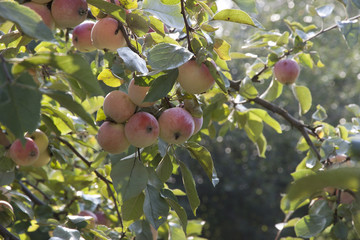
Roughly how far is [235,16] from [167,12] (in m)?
0.13

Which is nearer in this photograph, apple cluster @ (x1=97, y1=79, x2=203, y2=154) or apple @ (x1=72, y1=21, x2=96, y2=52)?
apple cluster @ (x1=97, y1=79, x2=203, y2=154)

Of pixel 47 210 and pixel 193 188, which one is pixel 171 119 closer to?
pixel 193 188

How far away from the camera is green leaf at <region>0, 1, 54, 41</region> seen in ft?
1.84

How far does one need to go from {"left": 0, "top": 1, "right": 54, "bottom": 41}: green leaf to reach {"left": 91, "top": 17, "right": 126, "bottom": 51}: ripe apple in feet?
0.82

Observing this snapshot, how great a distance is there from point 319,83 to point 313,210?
14.3 feet

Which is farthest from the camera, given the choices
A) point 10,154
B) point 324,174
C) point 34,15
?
point 10,154

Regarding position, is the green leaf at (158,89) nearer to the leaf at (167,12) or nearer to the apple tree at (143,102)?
the apple tree at (143,102)

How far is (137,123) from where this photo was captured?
74 centimetres

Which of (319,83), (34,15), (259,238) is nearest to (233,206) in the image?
(259,238)

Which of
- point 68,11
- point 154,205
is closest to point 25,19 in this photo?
point 68,11

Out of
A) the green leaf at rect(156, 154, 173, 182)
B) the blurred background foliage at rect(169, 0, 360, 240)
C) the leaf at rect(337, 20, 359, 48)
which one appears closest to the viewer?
the green leaf at rect(156, 154, 173, 182)

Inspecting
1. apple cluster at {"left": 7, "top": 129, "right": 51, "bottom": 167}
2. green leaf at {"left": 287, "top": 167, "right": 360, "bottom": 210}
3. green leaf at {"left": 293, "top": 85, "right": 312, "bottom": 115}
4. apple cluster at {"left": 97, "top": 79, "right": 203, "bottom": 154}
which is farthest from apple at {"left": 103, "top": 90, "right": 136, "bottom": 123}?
green leaf at {"left": 293, "top": 85, "right": 312, "bottom": 115}

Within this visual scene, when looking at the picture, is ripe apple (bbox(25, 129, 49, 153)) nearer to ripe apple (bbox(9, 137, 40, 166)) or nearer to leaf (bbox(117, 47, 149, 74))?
ripe apple (bbox(9, 137, 40, 166))

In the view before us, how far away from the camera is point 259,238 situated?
17.4 feet
